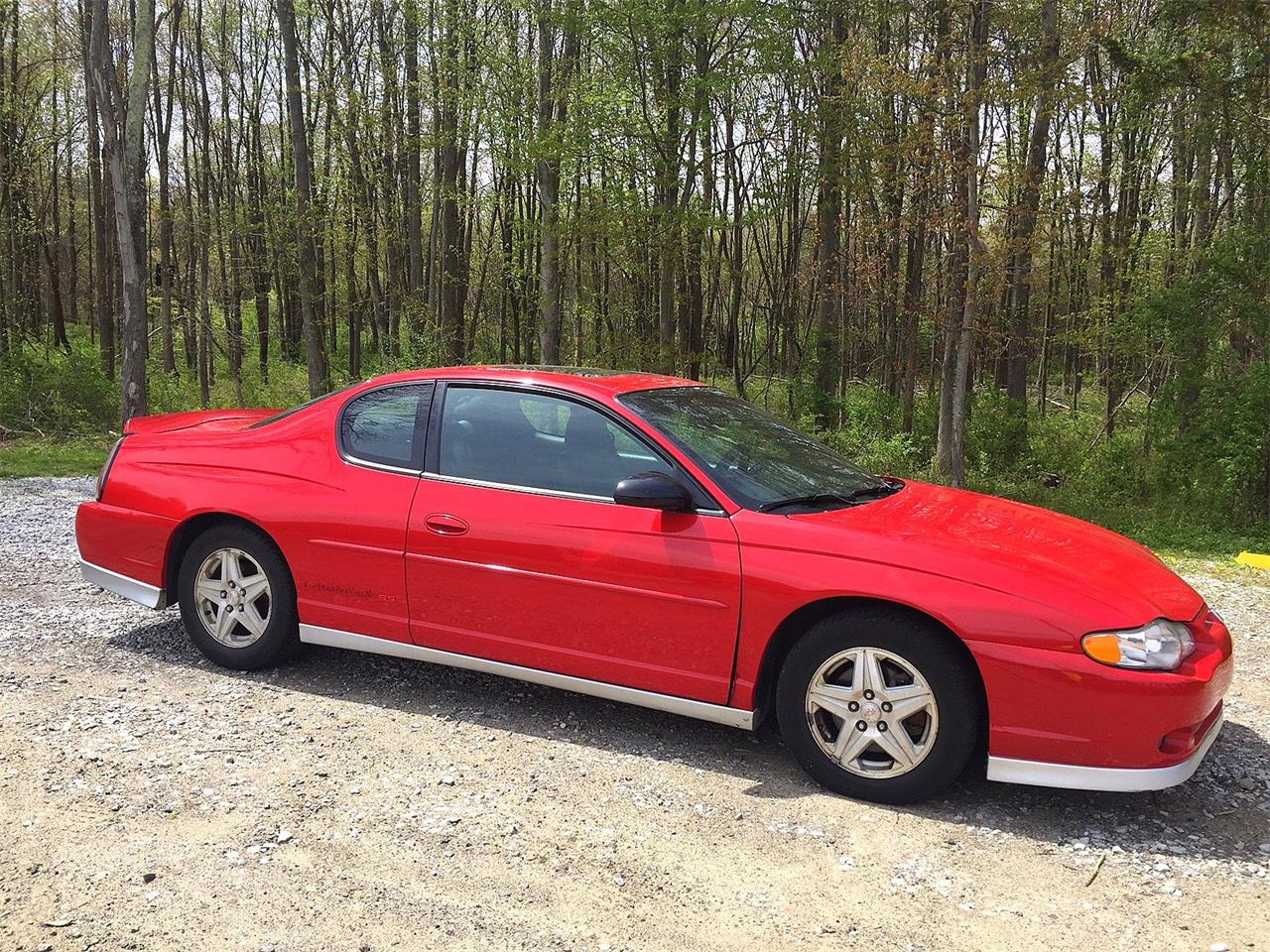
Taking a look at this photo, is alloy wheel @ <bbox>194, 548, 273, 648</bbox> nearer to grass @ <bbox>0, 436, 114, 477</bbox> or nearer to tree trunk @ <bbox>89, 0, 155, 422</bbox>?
grass @ <bbox>0, 436, 114, 477</bbox>

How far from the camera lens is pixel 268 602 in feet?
15.1

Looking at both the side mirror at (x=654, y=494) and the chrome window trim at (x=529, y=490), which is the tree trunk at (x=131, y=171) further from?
the side mirror at (x=654, y=494)

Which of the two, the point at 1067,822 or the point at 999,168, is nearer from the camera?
the point at 1067,822

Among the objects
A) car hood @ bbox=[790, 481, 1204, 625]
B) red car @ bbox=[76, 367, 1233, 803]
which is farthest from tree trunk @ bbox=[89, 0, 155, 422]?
car hood @ bbox=[790, 481, 1204, 625]

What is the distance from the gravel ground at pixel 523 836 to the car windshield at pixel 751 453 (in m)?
1.13

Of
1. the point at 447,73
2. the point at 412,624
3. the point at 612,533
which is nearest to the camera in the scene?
the point at 612,533

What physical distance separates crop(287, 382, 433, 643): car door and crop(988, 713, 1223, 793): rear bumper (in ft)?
8.54

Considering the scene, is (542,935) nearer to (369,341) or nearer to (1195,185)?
(1195,185)

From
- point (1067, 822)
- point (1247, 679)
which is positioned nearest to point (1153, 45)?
point (1247, 679)

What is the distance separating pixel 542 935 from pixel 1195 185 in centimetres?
1581

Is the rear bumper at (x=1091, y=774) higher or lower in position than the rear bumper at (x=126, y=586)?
lower

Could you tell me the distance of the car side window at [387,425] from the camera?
4.42 meters

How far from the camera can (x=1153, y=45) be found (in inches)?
466

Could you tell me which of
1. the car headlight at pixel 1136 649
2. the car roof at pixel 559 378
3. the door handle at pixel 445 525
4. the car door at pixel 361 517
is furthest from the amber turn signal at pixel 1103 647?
the car door at pixel 361 517
